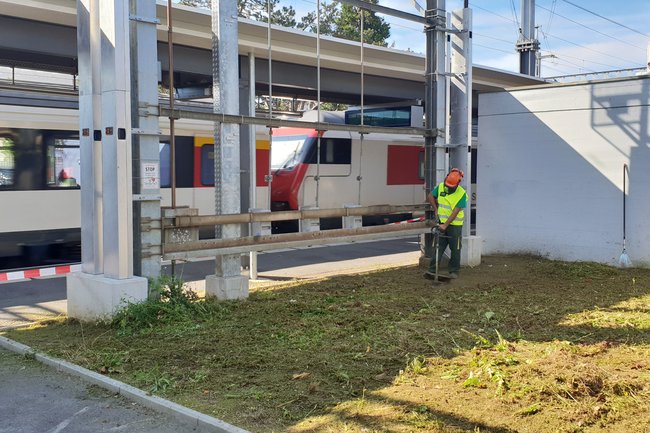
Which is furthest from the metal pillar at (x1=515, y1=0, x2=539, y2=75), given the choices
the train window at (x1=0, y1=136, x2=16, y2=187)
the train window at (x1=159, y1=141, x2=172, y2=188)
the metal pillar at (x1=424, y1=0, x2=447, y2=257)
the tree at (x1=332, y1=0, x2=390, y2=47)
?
the train window at (x1=0, y1=136, x2=16, y2=187)

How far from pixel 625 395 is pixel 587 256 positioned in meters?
8.18

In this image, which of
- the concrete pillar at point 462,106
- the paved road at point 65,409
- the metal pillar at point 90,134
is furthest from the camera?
the concrete pillar at point 462,106

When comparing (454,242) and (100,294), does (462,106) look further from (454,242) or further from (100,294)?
(100,294)

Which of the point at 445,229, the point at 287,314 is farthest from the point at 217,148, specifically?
the point at 445,229

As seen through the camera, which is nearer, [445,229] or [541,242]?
[445,229]

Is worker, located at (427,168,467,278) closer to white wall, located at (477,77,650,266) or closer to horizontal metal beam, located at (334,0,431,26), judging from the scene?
horizontal metal beam, located at (334,0,431,26)

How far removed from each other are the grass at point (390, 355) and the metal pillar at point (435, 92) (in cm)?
285

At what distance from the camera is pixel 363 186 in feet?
65.1

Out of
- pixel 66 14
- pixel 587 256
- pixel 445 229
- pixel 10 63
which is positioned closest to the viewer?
pixel 445 229

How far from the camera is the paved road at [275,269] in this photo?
9516 mm

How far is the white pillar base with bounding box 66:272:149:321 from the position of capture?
769 cm

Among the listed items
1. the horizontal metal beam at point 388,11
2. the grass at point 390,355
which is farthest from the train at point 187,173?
the grass at point 390,355

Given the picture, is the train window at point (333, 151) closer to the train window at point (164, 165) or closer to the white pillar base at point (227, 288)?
the train window at point (164, 165)

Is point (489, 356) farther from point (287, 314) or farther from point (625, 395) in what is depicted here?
point (287, 314)
